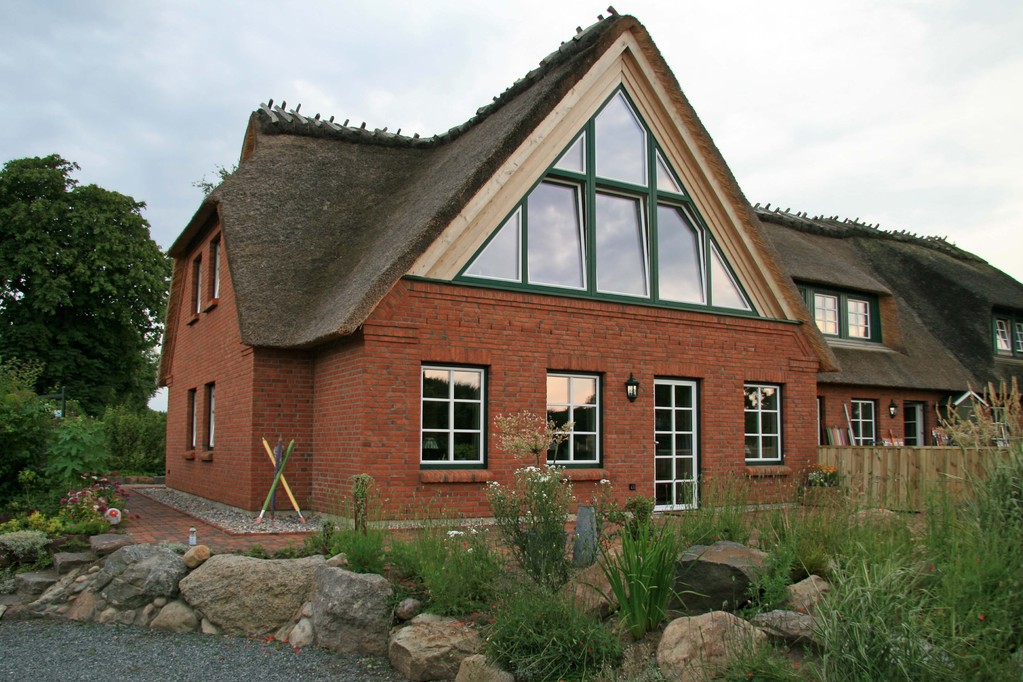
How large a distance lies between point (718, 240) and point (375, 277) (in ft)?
20.0

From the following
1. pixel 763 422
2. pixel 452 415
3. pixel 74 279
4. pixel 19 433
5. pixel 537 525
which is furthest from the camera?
pixel 74 279

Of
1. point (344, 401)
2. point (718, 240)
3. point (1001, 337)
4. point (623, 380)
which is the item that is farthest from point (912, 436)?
point (344, 401)

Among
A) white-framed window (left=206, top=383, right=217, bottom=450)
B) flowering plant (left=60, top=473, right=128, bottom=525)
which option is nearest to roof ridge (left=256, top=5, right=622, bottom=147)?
white-framed window (left=206, top=383, right=217, bottom=450)

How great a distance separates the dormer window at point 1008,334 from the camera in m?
21.4

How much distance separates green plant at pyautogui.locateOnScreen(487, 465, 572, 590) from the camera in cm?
643

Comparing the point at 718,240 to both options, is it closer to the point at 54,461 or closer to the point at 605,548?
the point at 605,548

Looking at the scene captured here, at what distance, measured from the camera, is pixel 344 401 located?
10578 millimetres

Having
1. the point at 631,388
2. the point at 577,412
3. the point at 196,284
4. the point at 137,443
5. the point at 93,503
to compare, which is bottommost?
the point at 93,503

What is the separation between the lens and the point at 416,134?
50.5 feet

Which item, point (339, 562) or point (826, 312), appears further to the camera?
point (826, 312)

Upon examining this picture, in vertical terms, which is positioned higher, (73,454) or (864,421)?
(864,421)

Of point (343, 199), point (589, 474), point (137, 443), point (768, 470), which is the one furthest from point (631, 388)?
point (137, 443)

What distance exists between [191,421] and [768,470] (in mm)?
10483

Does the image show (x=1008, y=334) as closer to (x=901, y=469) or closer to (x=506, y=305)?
(x=901, y=469)
